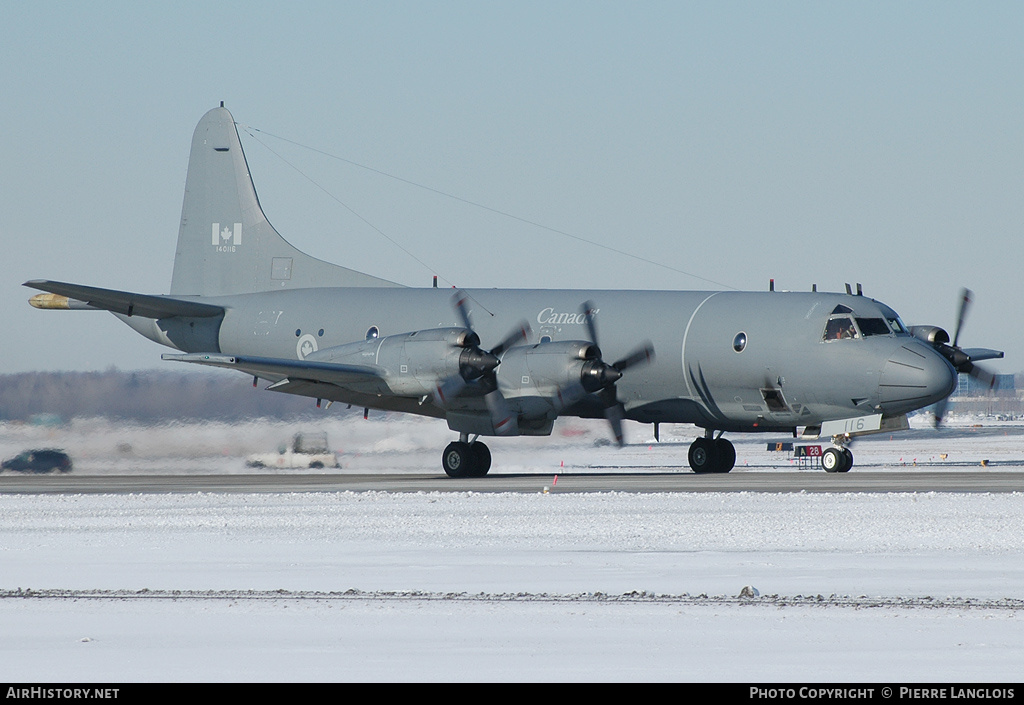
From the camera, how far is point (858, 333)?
29.3m

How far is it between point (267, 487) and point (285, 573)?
14.6 meters

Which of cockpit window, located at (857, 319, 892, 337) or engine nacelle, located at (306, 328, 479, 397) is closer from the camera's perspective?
cockpit window, located at (857, 319, 892, 337)

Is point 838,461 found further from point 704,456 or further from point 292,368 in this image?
point 292,368

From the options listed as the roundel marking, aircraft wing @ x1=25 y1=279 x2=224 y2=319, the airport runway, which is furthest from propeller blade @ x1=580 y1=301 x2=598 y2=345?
aircraft wing @ x1=25 y1=279 x2=224 y2=319

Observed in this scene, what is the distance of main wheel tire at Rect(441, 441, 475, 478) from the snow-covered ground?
798cm

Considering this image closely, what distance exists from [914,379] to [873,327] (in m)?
1.71

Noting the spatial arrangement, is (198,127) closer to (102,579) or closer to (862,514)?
(862,514)

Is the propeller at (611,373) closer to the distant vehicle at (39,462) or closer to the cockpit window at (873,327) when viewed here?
the cockpit window at (873,327)

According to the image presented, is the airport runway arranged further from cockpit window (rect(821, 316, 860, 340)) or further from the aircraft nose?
cockpit window (rect(821, 316, 860, 340))

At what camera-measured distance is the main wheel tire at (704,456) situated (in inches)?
1287

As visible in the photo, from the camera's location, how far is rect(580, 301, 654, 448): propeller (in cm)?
2992

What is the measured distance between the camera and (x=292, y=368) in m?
30.3

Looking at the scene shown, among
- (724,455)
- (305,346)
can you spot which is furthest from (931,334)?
(305,346)

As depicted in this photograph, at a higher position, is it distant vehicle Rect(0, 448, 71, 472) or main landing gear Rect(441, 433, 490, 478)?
main landing gear Rect(441, 433, 490, 478)
